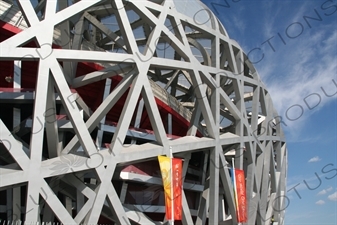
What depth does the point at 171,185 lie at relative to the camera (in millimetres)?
17125

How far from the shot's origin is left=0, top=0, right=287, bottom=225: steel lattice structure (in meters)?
14.1

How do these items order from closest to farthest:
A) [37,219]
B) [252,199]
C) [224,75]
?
1. [37,219]
2. [224,75]
3. [252,199]

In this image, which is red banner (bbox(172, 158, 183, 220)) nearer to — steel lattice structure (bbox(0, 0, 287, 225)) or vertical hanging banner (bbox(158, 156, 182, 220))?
vertical hanging banner (bbox(158, 156, 182, 220))

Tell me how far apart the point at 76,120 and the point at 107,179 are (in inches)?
125

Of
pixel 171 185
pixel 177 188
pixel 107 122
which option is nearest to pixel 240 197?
pixel 177 188

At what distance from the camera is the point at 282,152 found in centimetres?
3453

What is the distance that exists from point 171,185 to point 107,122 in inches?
285

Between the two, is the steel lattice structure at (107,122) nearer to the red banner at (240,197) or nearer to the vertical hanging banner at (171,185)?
the red banner at (240,197)

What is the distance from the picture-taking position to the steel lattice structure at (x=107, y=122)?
46.1 feet

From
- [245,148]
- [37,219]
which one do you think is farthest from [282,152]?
[37,219]

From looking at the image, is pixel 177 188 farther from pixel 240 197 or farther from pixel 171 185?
pixel 240 197

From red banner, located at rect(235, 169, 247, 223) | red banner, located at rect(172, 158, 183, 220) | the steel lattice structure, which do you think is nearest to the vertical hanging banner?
red banner, located at rect(172, 158, 183, 220)

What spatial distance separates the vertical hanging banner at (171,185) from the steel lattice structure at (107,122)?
0.89 m

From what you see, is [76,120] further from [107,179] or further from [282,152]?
[282,152]
